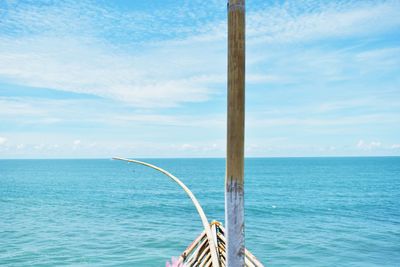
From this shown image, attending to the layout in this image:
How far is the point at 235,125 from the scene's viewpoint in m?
1.67

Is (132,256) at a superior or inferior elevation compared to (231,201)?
inferior

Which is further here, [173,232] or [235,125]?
[173,232]

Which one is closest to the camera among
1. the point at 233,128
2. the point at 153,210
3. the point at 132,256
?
the point at 233,128

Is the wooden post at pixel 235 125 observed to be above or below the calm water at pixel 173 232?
above

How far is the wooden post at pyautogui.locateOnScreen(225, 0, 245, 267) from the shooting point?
5.51 feet

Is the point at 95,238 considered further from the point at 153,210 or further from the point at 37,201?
the point at 37,201

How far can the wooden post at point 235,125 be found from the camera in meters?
1.68

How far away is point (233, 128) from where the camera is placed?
168 cm

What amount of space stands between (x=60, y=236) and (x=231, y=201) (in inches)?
691

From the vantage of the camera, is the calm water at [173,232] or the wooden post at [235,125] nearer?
the wooden post at [235,125]

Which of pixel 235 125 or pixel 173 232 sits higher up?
pixel 235 125

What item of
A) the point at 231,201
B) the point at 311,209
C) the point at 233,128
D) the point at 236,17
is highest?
the point at 236,17

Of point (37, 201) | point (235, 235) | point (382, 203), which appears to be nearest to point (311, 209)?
point (382, 203)

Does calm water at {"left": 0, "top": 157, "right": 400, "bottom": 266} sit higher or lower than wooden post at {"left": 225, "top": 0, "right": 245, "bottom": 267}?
lower
